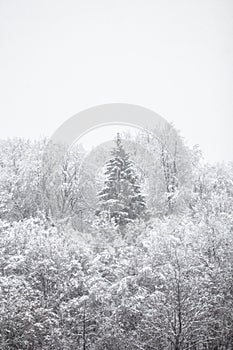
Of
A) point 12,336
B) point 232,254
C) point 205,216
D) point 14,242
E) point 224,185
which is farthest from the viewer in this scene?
point 224,185

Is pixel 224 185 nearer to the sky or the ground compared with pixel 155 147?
→ nearer to the ground

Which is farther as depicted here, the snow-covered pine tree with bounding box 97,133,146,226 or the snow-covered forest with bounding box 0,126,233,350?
the snow-covered pine tree with bounding box 97,133,146,226

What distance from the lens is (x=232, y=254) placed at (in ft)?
62.3

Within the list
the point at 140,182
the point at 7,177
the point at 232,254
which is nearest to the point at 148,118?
the point at 140,182

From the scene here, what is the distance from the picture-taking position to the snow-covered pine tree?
95.4 ft

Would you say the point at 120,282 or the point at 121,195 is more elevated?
the point at 121,195

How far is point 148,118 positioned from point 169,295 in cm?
2793

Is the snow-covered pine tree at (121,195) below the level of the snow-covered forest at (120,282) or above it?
above

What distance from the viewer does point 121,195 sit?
29.6m

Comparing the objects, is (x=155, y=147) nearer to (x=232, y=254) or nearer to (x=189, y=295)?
(x=232, y=254)

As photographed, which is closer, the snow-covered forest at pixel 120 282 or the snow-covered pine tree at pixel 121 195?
the snow-covered forest at pixel 120 282

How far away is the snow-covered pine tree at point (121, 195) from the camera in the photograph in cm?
2908

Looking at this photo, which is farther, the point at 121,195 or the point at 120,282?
the point at 121,195

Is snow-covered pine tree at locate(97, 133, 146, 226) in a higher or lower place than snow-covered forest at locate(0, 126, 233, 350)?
higher
